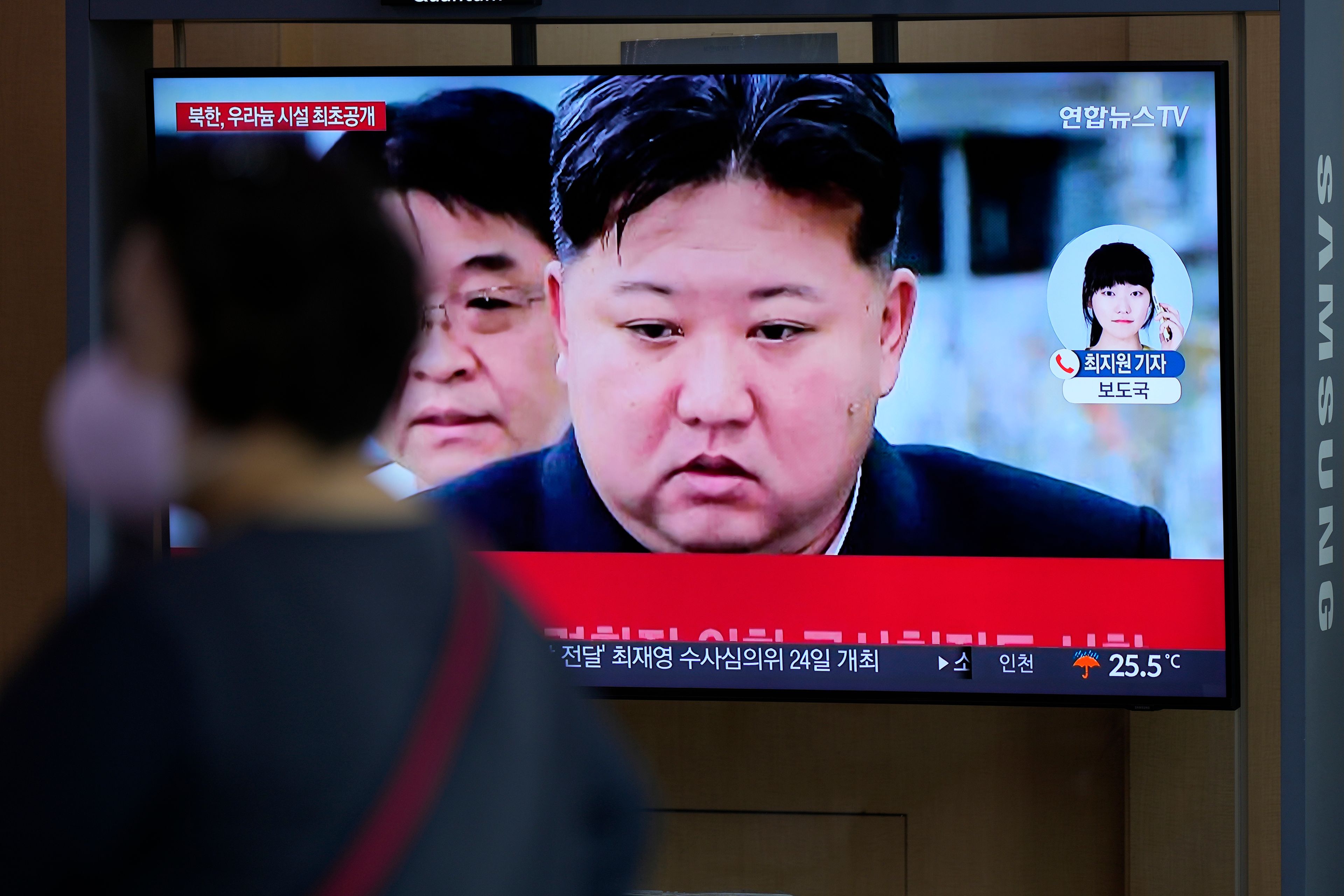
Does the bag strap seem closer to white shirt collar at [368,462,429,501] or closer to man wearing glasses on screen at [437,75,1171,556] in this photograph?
man wearing glasses on screen at [437,75,1171,556]

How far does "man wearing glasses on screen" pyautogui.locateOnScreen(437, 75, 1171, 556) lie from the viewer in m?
2.75

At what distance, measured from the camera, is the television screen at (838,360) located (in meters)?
2.72

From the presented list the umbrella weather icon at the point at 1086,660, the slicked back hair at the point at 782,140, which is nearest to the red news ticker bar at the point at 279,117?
the slicked back hair at the point at 782,140

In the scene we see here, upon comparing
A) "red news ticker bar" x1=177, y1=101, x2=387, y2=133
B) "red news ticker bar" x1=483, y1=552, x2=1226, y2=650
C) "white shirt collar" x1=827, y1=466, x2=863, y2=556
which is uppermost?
"red news ticker bar" x1=177, y1=101, x2=387, y2=133

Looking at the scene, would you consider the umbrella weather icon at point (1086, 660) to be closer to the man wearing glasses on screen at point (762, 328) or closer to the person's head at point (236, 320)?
the man wearing glasses on screen at point (762, 328)

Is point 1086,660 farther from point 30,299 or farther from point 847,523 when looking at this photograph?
point 30,299

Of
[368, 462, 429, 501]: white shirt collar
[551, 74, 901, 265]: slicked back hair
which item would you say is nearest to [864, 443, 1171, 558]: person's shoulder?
[551, 74, 901, 265]: slicked back hair

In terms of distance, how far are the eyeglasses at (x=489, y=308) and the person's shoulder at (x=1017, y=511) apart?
760 mm

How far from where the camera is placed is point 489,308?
2840 millimetres

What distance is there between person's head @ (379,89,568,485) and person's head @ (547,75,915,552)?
7 cm

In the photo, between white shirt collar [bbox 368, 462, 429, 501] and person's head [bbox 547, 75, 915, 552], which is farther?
white shirt collar [bbox 368, 462, 429, 501]

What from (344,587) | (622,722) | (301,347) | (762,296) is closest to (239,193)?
(301,347)

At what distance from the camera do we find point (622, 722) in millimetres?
3338

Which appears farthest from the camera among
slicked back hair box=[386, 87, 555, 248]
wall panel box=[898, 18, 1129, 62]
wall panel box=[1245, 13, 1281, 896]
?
wall panel box=[898, 18, 1129, 62]
